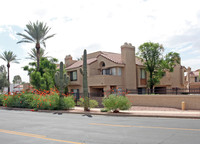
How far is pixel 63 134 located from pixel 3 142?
2343mm

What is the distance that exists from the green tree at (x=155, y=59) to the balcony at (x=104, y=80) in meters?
4.82

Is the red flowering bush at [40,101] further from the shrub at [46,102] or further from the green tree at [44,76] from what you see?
the green tree at [44,76]

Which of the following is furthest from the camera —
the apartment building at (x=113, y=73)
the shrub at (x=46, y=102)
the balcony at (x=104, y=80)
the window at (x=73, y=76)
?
the window at (x=73, y=76)

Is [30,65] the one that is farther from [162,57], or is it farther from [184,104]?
[184,104]

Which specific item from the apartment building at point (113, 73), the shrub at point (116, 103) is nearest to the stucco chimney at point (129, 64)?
the apartment building at point (113, 73)

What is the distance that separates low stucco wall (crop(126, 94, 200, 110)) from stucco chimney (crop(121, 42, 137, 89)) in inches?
282

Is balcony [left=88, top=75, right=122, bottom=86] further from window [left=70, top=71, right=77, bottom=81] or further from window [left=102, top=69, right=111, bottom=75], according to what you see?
window [left=70, top=71, right=77, bottom=81]

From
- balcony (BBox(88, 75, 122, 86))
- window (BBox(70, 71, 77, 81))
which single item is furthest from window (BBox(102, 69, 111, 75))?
window (BBox(70, 71, 77, 81))

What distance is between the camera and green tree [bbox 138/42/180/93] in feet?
99.6

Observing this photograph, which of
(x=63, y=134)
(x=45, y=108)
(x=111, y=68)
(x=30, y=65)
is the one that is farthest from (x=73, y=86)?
(x=63, y=134)

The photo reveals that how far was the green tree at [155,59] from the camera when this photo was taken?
3036 cm

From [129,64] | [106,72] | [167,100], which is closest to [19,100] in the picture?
[106,72]

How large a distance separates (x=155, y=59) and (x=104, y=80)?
801 centimetres

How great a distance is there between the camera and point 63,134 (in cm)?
942
